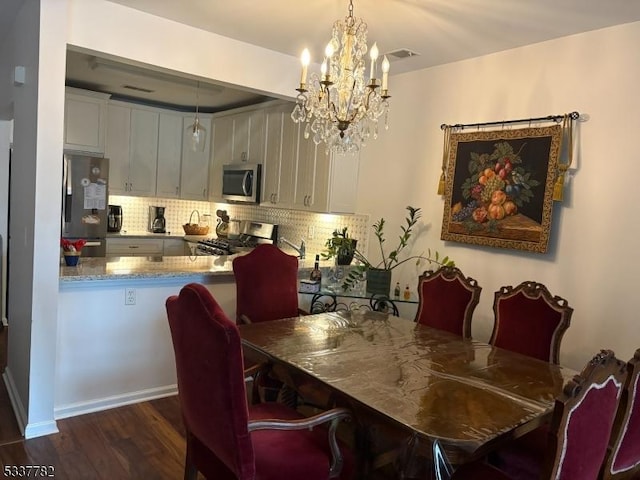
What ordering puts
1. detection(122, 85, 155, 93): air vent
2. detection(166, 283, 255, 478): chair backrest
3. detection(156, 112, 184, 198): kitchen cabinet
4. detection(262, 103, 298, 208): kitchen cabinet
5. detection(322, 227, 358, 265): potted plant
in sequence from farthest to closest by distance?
1. detection(156, 112, 184, 198): kitchen cabinet
2. detection(122, 85, 155, 93): air vent
3. detection(262, 103, 298, 208): kitchen cabinet
4. detection(322, 227, 358, 265): potted plant
5. detection(166, 283, 255, 478): chair backrest

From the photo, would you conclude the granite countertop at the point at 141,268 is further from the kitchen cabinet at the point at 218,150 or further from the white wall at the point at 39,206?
the kitchen cabinet at the point at 218,150

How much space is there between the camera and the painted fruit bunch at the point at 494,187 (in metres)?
3.15

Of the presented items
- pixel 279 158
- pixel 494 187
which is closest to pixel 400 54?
pixel 494 187

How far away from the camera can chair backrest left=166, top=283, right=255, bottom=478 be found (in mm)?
1470

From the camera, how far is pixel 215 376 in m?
1.51

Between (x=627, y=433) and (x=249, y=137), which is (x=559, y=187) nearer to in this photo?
(x=627, y=433)

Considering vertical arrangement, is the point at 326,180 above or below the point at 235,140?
below

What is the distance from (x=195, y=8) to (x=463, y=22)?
5.29 feet

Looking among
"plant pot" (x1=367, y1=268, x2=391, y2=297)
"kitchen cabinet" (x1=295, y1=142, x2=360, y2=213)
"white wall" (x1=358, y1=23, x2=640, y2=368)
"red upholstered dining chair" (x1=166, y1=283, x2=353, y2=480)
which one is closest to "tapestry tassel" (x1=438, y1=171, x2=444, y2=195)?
"white wall" (x1=358, y1=23, x2=640, y2=368)

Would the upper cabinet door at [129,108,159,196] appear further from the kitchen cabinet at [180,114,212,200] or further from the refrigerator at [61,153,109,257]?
the refrigerator at [61,153,109,257]

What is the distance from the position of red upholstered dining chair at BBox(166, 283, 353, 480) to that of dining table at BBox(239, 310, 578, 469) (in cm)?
18

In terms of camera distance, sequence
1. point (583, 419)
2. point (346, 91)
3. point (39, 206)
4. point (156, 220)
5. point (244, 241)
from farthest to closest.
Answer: point (156, 220) < point (244, 241) < point (39, 206) < point (346, 91) < point (583, 419)

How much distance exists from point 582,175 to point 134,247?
470cm

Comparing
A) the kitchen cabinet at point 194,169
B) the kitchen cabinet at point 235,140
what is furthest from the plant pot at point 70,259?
the kitchen cabinet at point 194,169
